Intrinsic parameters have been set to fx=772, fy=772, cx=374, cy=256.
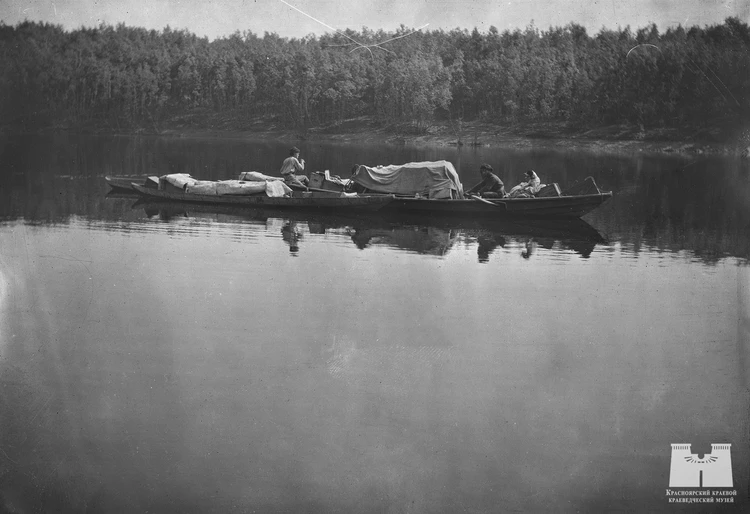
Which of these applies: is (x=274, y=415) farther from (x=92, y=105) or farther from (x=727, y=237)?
(x=92, y=105)

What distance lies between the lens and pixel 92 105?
89.7m

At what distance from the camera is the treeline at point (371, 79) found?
223 feet

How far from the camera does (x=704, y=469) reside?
8.24m

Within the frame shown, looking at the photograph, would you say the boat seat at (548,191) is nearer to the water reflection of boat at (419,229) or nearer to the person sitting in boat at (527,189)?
the person sitting in boat at (527,189)

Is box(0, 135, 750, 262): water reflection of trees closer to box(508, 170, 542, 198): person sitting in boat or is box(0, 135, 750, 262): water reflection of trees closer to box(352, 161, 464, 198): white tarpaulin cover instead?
box(352, 161, 464, 198): white tarpaulin cover

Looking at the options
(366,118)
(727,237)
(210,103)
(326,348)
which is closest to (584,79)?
(366,118)

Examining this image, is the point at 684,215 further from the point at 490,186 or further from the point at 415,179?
the point at 415,179

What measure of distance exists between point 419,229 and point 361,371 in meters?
13.0

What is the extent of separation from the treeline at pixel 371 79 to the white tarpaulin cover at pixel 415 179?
44.1 m

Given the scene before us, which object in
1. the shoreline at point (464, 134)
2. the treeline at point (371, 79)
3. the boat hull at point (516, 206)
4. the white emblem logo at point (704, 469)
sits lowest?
the white emblem logo at point (704, 469)

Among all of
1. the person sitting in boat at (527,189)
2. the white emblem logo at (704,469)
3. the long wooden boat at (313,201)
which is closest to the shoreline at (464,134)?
the person sitting in boat at (527,189)

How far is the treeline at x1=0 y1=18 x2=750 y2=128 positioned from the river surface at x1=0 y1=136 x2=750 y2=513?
5045 cm

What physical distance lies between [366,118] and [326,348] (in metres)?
73.1

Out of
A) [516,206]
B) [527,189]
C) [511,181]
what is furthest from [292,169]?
[511,181]
